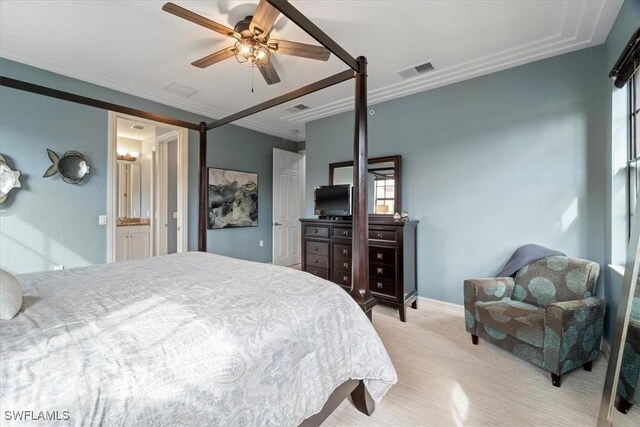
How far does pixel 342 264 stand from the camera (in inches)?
135

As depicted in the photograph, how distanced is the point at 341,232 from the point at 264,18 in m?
2.32

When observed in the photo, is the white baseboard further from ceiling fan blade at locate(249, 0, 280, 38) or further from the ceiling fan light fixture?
ceiling fan blade at locate(249, 0, 280, 38)

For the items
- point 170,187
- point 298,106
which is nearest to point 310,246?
point 298,106

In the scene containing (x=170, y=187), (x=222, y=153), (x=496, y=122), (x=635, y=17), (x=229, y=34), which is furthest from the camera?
(x=170, y=187)

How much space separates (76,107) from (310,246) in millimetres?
3114

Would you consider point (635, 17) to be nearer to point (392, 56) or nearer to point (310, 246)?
point (392, 56)

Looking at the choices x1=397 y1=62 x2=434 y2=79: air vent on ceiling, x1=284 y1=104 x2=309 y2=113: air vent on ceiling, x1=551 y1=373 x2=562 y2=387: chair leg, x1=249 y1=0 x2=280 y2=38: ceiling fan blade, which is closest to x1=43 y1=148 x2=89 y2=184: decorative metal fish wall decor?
x1=249 y1=0 x2=280 y2=38: ceiling fan blade

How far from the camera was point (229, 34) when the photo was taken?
2066 millimetres

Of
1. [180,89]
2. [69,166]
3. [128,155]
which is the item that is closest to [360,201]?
[180,89]

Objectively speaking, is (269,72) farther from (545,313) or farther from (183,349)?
(545,313)

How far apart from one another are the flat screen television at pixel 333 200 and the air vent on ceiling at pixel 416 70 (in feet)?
4.79

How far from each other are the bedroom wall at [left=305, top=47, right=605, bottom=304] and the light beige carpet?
3.25 ft

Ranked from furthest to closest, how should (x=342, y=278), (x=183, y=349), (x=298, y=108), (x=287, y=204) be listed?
1. (x=287, y=204)
2. (x=298, y=108)
3. (x=342, y=278)
4. (x=183, y=349)

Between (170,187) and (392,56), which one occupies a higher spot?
(392,56)
